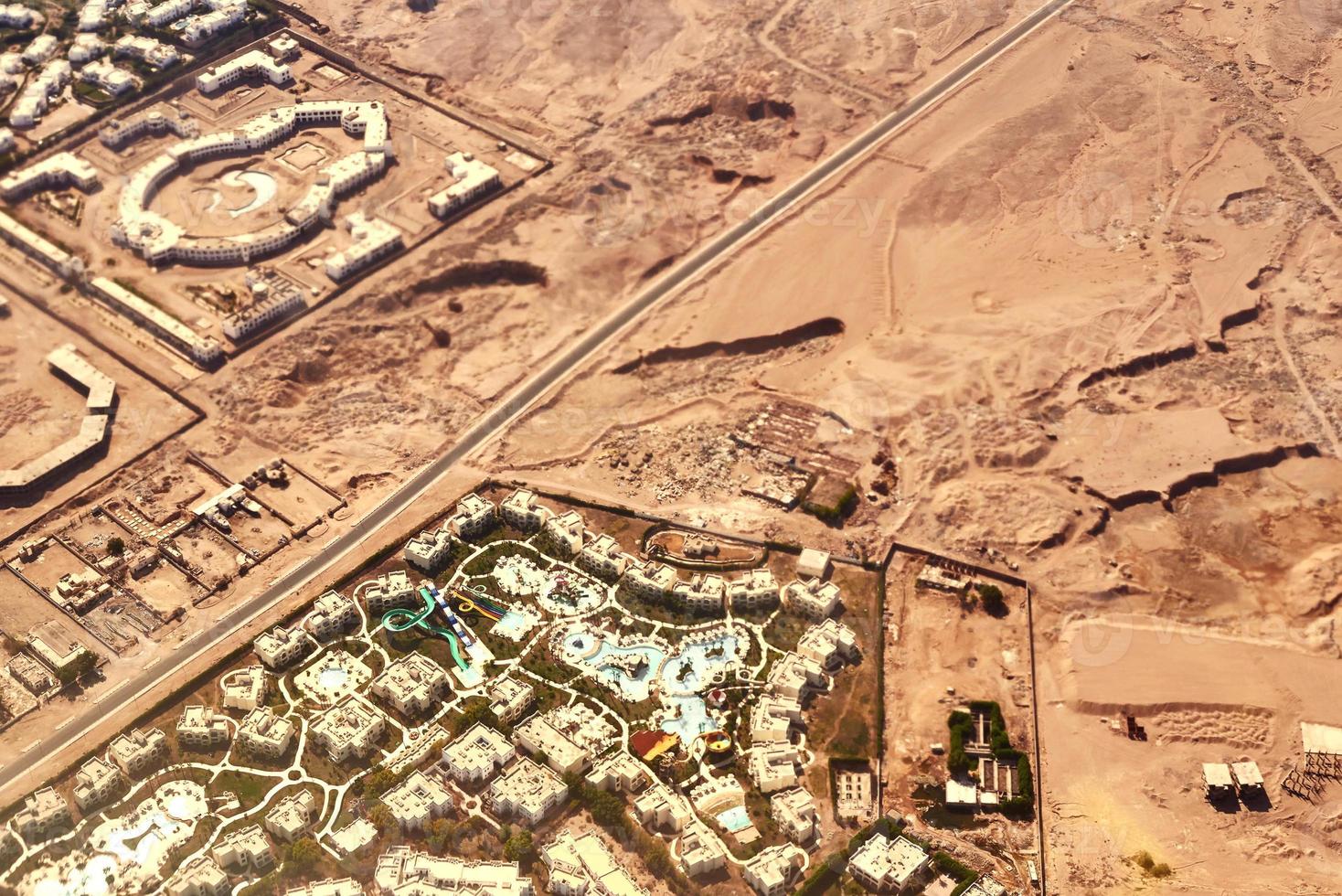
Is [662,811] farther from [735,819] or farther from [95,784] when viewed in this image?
[95,784]

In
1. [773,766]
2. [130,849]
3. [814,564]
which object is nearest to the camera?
[130,849]

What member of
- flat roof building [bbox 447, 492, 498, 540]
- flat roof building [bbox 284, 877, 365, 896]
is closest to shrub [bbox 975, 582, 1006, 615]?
flat roof building [bbox 447, 492, 498, 540]

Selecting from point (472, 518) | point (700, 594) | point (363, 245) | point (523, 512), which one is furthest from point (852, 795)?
point (363, 245)

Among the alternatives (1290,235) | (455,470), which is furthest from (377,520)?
(1290,235)

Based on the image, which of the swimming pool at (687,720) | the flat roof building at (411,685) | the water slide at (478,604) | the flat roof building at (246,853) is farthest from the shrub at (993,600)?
the flat roof building at (246,853)

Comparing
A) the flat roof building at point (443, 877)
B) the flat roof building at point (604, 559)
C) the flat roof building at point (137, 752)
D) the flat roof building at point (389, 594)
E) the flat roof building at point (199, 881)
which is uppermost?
the flat roof building at point (604, 559)

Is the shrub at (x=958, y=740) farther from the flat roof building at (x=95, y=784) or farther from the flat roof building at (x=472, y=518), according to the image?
the flat roof building at (x=95, y=784)
